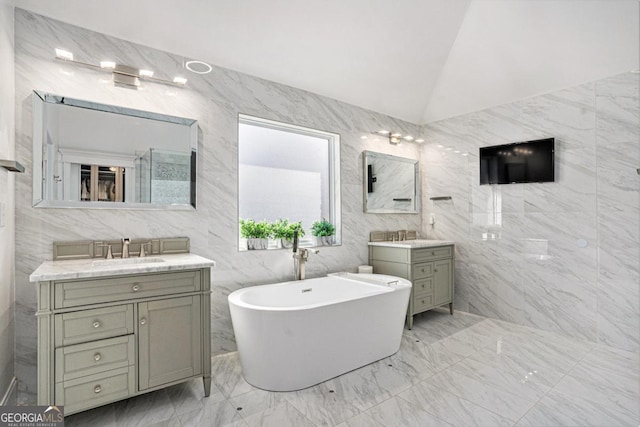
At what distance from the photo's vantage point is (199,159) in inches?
113

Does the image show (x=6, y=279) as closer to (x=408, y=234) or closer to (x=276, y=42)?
(x=276, y=42)

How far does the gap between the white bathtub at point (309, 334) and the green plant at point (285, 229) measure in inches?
20.7

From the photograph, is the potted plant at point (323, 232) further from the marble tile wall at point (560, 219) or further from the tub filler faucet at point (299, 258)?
the marble tile wall at point (560, 219)

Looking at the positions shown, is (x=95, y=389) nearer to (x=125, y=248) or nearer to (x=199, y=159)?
(x=125, y=248)

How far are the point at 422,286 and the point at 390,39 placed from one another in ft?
8.37

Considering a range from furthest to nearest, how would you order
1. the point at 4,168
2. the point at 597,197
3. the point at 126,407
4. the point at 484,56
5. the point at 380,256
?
the point at 380,256, the point at 484,56, the point at 597,197, the point at 126,407, the point at 4,168

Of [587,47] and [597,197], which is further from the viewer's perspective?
[597,197]

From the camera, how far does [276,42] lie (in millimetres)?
2939

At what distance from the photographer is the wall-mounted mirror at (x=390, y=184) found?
13.4 ft

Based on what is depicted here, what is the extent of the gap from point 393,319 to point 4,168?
2854 mm

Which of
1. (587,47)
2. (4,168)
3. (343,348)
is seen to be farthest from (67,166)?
(587,47)

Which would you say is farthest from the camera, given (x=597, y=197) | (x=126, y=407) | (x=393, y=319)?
(x=597, y=197)

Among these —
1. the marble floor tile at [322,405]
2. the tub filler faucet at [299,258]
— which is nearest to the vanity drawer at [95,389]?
the marble floor tile at [322,405]

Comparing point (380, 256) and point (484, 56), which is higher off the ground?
point (484, 56)
